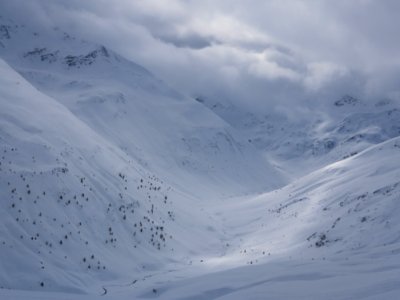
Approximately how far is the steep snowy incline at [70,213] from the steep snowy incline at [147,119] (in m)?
39.8

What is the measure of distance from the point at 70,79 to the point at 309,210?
272ft

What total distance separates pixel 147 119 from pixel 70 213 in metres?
74.3

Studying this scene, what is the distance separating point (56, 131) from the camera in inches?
1344

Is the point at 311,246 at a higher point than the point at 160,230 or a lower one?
lower

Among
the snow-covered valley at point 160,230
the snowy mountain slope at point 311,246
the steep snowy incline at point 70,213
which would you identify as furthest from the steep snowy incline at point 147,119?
the steep snowy incline at point 70,213

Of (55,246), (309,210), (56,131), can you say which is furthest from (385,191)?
(56,131)

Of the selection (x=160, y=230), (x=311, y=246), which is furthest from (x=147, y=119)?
(x=311, y=246)

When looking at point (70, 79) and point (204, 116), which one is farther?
point (204, 116)

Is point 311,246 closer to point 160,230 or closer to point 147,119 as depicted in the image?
point 160,230

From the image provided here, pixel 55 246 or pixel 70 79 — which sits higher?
pixel 70 79

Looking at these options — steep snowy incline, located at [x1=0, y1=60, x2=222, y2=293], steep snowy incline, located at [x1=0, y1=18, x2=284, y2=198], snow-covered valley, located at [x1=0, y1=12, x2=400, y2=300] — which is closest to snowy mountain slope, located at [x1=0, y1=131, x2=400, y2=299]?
snow-covered valley, located at [x1=0, y1=12, x2=400, y2=300]

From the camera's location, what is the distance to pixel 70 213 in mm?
25281

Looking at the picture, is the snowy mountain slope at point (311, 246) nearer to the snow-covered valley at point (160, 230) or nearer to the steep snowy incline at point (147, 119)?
the snow-covered valley at point (160, 230)

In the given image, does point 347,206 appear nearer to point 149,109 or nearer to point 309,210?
point 309,210
